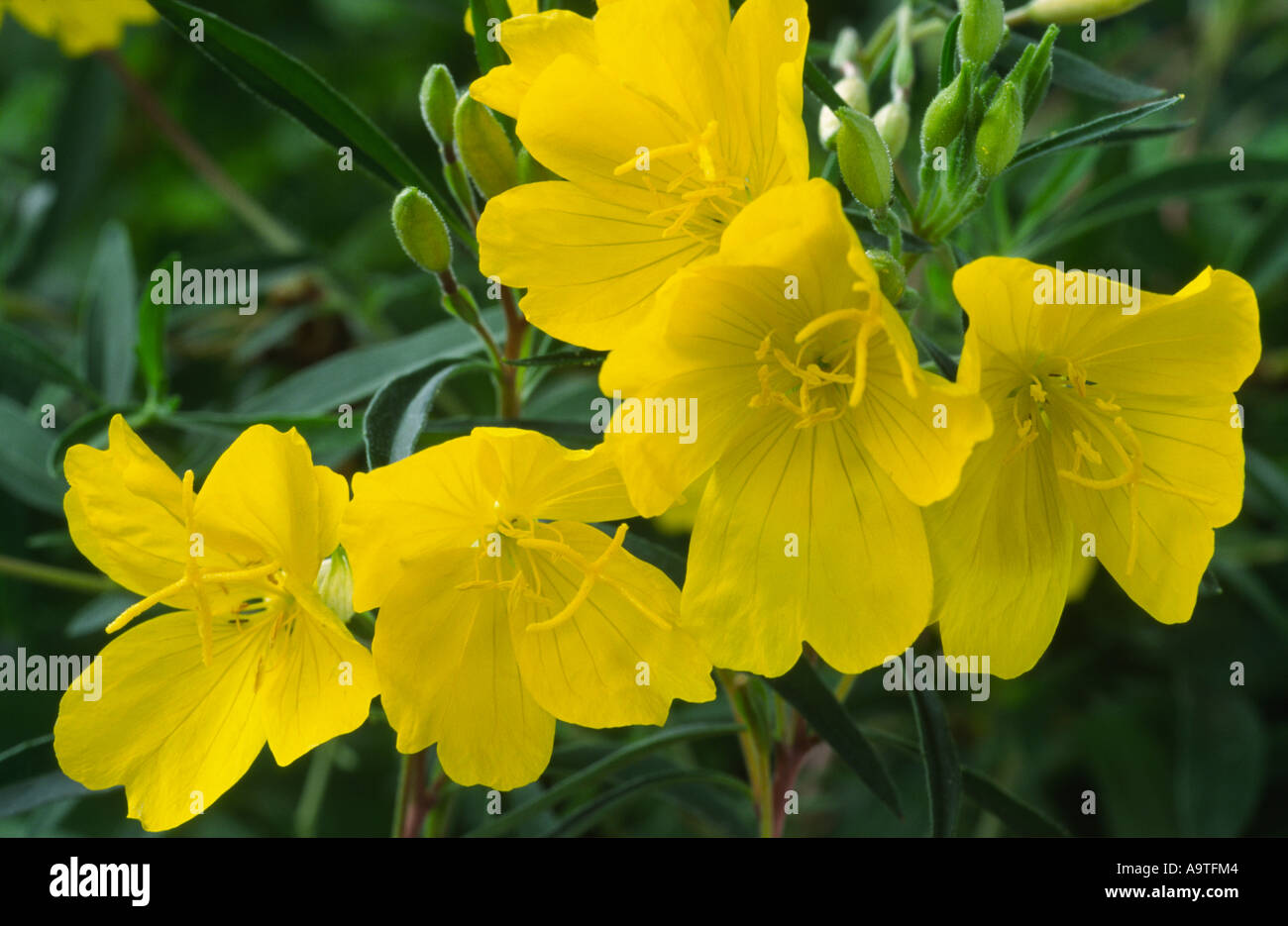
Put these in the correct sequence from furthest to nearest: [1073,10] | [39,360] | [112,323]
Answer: [112,323] → [39,360] → [1073,10]

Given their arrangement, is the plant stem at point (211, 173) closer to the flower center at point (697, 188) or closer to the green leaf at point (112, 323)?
the green leaf at point (112, 323)

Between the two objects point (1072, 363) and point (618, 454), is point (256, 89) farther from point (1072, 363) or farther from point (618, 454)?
point (1072, 363)

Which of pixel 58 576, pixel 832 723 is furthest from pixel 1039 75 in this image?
pixel 58 576

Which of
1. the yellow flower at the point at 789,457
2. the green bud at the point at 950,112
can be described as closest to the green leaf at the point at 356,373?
the yellow flower at the point at 789,457

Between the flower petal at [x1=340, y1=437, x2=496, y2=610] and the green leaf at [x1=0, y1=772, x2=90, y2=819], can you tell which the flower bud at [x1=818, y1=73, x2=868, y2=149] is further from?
the green leaf at [x1=0, y1=772, x2=90, y2=819]

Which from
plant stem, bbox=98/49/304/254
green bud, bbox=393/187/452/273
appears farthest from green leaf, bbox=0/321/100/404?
green bud, bbox=393/187/452/273

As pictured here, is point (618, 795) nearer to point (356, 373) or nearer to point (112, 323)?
point (356, 373)

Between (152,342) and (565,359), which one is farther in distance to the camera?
(152,342)
